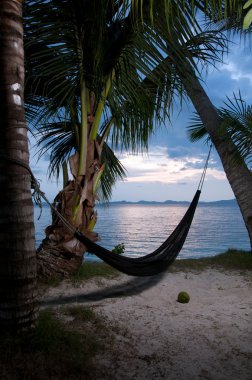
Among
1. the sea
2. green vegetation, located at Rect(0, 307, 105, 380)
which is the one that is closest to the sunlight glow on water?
the sea

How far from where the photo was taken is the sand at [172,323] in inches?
89.1

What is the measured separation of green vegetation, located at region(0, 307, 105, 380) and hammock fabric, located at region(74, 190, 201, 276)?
76cm

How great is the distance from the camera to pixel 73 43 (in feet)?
11.2

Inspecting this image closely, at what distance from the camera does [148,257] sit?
357cm

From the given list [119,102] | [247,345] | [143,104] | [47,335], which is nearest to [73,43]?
[119,102]

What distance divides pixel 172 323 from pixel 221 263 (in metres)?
2.86

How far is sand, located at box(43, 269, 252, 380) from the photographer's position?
2.26m

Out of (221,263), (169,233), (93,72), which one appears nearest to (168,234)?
(169,233)

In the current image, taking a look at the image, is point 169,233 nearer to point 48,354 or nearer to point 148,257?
point 148,257

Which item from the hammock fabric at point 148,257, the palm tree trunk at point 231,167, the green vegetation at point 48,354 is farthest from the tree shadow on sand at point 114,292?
the palm tree trunk at point 231,167

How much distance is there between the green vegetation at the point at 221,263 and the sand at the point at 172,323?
35cm

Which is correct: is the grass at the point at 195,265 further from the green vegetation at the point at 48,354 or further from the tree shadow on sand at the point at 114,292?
the green vegetation at the point at 48,354

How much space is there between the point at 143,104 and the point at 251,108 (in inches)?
85.3

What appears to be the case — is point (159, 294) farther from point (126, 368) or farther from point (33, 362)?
point (33, 362)
